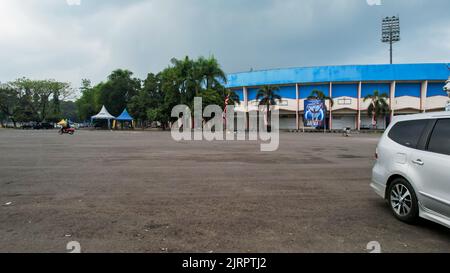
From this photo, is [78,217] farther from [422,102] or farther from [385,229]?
[422,102]

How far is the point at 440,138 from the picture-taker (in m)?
4.38

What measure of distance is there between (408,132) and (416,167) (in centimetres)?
77

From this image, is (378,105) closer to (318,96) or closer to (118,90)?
(318,96)

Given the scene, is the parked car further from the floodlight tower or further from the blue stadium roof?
the floodlight tower

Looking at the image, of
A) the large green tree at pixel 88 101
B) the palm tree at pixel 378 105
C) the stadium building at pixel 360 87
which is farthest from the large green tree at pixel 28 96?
the palm tree at pixel 378 105

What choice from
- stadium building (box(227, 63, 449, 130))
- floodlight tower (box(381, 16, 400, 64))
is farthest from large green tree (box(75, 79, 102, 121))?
floodlight tower (box(381, 16, 400, 64))

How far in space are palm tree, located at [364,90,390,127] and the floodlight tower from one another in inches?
853

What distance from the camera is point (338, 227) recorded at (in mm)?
4609

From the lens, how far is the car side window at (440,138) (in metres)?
4.23

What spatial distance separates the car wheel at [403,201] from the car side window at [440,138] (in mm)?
731

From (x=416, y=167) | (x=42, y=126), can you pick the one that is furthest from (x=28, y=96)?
(x=416, y=167)
